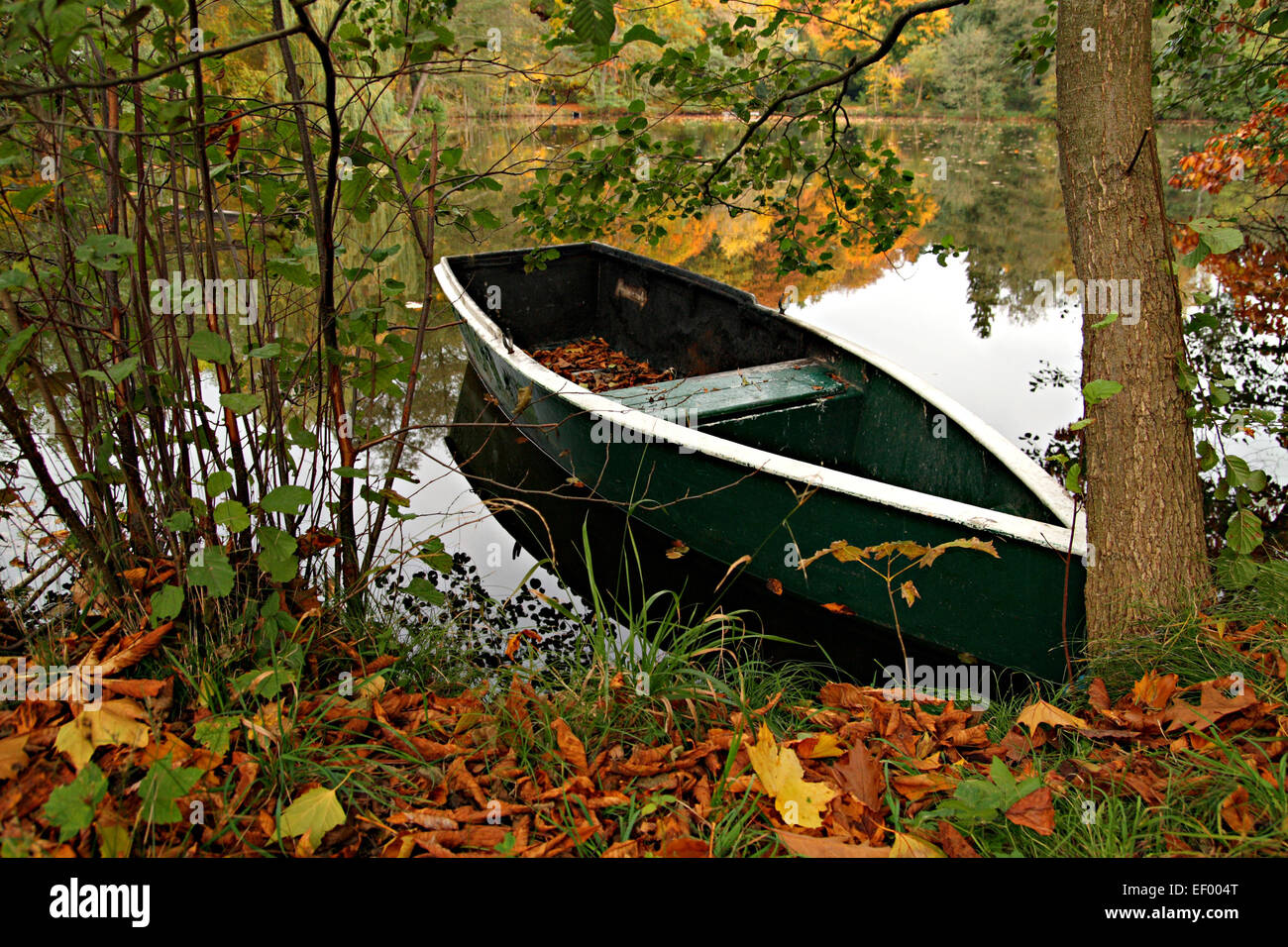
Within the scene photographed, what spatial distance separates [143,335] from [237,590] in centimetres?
68

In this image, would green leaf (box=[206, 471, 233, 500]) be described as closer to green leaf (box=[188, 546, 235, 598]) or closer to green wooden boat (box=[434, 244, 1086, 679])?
green leaf (box=[188, 546, 235, 598])

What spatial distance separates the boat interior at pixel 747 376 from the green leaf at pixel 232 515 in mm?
2225

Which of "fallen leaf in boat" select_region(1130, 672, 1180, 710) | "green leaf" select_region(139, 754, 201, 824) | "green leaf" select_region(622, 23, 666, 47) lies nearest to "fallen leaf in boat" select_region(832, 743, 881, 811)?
"fallen leaf in boat" select_region(1130, 672, 1180, 710)

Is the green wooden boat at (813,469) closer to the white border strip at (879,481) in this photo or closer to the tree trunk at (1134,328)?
the white border strip at (879,481)

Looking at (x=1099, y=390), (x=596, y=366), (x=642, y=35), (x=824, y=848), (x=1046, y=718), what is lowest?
(x=824, y=848)

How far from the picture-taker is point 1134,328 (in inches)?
94.2

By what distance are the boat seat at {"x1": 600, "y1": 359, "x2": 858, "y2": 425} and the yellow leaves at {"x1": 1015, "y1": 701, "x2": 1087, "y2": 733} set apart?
2.08m

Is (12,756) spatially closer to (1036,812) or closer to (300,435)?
(300,435)

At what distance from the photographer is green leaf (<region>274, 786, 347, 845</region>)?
4.94 feet

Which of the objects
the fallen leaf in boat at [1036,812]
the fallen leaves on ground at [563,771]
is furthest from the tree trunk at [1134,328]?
the fallen leaf in boat at [1036,812]

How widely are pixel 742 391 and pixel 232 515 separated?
8.96ft

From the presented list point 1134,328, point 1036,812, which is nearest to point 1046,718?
point 1036,812

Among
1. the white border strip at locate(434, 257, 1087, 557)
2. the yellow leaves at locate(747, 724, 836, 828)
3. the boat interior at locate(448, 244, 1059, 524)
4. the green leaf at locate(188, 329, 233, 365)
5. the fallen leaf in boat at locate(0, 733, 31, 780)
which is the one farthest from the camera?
the boat interior at locate(448, 244, 1059, 524)

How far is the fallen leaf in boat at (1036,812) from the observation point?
5.17 ft
